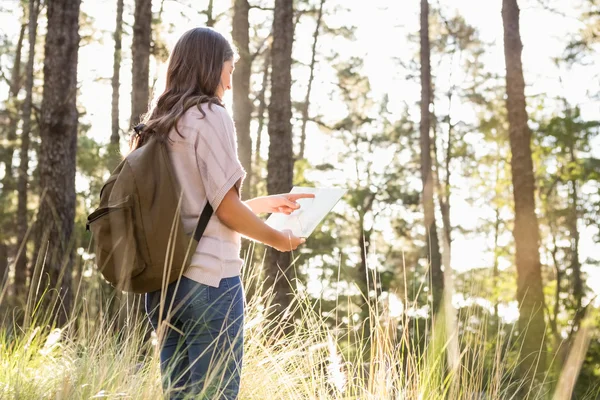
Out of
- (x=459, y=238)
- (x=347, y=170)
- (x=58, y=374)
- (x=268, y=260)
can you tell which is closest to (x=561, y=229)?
(x=459, y=238)

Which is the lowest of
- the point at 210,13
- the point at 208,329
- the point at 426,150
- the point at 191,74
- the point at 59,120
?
the point at 208,329

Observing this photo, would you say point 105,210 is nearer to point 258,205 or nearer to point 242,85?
point 258,205

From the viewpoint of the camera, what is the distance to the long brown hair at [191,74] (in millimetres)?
2172

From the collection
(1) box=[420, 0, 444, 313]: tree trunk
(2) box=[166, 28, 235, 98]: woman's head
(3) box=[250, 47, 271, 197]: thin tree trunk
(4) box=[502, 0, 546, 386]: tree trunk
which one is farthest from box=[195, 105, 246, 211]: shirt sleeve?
(3) box=[250, 47, 271, 197]: thin tree trunk

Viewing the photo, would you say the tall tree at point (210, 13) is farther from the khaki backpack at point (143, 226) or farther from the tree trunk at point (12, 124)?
the khaki backpack at point (143, 226)

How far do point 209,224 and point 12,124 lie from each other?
56.4 ft

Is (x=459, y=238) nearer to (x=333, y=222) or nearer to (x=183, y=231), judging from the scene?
(x=333, y=222)

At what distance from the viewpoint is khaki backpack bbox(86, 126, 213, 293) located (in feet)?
6.74

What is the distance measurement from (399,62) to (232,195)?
18460 millimetres

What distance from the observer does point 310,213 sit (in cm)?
240

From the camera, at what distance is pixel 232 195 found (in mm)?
2098

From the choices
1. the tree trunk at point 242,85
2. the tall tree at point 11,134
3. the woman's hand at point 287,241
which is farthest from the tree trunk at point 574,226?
the woman's hand at point 287,241

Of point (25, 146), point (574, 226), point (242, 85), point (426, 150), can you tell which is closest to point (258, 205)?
point (242, 85)

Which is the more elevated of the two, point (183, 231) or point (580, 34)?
point (580, 34)
